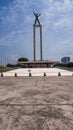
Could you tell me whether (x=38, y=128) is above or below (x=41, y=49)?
below

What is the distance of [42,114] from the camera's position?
4.21m

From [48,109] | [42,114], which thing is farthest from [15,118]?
[48,109]

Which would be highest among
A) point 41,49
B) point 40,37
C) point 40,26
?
point 40,26

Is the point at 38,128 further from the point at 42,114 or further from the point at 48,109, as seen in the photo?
the point at 48,109

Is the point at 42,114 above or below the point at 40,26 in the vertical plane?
below

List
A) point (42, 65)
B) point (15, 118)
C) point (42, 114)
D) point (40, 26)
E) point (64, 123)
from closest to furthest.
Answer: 1. point (64, 123)
2. point (15, 118)
3. point (42, 114)
4. point (42, 65)
5. point (40, 26)

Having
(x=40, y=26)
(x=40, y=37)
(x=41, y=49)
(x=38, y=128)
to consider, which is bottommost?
(x=38, y=128)

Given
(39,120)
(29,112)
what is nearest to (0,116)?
(29,112)

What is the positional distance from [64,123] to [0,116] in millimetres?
1674

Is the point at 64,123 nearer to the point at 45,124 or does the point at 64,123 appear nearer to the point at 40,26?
the point at 45,124

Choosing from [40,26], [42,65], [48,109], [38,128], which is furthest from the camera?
[40,26]

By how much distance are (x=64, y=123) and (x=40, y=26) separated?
69429 millimetres

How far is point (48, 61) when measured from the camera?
6731cm

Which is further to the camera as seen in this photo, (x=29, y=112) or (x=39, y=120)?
(x=29, y=112)
